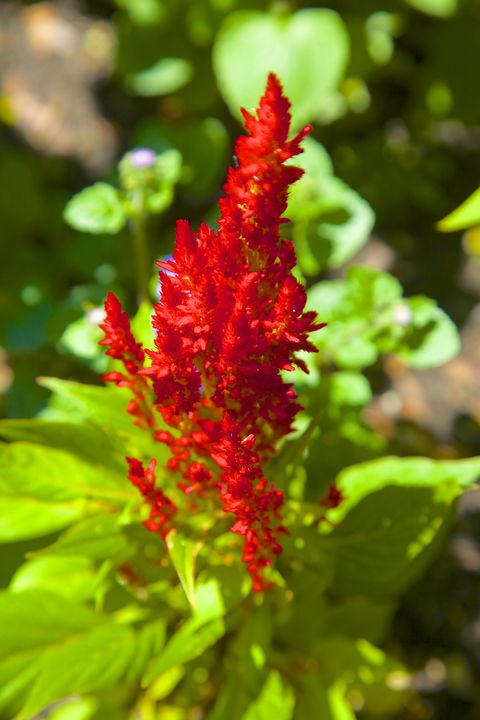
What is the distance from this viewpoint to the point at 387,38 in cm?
265

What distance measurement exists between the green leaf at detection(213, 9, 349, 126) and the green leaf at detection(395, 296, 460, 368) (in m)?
0.77

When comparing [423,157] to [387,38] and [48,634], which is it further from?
[48,634]

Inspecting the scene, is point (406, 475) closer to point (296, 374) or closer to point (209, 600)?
point (296, 374)

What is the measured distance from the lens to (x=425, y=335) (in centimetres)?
187

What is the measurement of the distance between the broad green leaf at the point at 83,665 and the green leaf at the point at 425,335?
93cm

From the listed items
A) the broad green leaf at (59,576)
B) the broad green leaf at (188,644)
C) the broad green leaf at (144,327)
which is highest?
the broad green leaf at (144,327)

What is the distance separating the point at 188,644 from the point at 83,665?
235 millimetres

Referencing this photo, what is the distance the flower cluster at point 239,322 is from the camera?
100cm

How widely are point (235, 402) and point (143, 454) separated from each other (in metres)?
0.39

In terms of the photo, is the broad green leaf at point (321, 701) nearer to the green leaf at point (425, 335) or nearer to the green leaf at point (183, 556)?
the green leaf at point (183, 556)

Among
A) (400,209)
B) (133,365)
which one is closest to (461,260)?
(400,209)

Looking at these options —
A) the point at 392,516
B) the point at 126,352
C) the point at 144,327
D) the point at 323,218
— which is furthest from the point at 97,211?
the point at 392,516

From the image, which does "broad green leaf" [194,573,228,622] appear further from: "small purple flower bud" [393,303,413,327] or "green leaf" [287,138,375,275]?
"green leaf" [287,138,375,275]

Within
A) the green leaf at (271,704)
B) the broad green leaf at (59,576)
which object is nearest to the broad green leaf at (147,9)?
the broad green leaf at (59,576)
